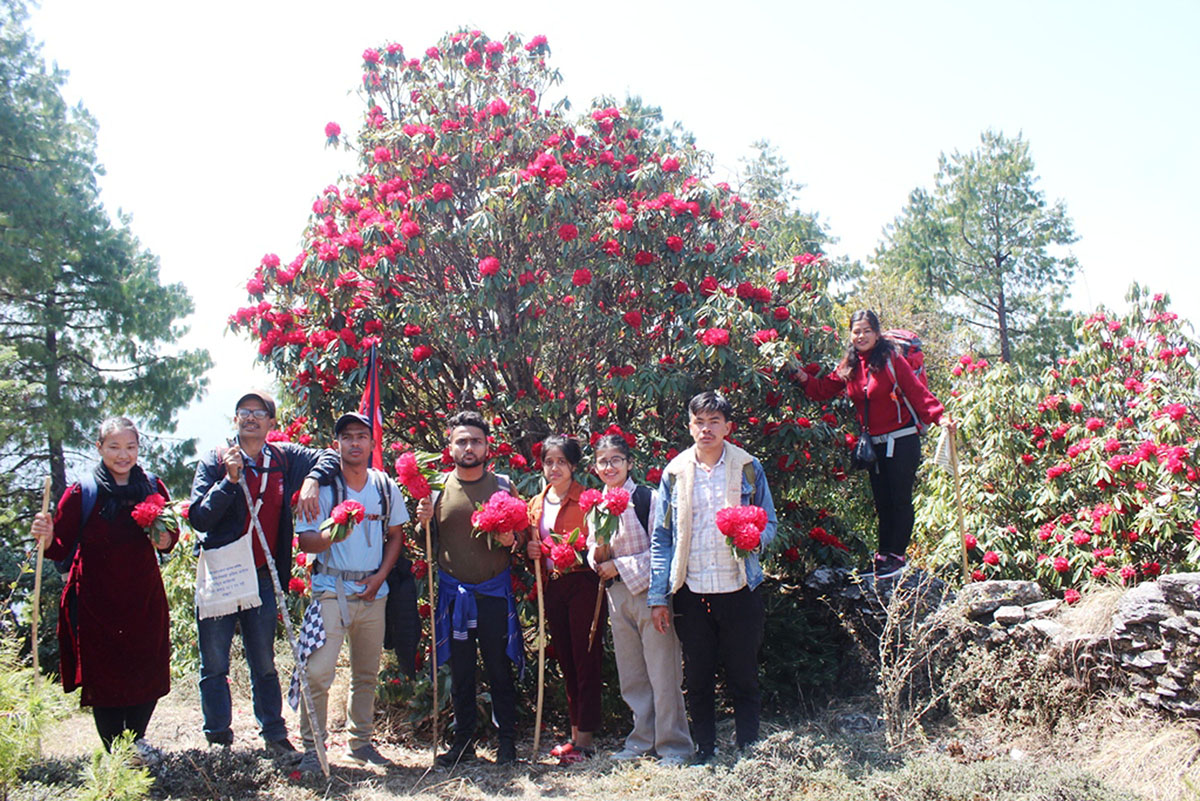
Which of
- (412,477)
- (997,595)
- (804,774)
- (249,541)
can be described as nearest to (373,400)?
(412,477)

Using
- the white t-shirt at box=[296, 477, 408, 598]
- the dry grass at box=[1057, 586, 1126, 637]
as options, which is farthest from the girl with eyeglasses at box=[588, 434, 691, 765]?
the dry grass at box=[1057, 586, 1126, 637]

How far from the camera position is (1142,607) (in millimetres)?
3832

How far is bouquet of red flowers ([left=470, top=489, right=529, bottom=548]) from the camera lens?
377 centimetres

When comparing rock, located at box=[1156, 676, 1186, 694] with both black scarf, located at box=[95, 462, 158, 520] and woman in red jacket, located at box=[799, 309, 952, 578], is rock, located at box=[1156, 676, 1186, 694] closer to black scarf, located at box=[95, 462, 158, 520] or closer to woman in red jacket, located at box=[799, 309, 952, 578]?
woman in red jacket, located at box=[799, 309, 952, 578]

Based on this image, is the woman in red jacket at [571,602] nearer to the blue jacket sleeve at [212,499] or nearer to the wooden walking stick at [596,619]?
the wooden walking stick at [596,619]

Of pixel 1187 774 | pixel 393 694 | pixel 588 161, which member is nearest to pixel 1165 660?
pixel 1187 774

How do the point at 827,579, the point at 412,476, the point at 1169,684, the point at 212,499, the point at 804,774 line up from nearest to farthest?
the point at 804,774
the point at 1169,684
the point at 212,499
the point at 412,476
the point at 827,579

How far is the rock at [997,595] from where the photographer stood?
439 cm

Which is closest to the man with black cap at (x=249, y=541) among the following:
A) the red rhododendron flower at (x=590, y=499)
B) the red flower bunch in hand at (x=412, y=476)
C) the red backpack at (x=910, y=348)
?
the red flower bunch in hand at (x=412, y=476)

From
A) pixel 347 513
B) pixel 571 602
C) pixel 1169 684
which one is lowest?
pixel 1169 684

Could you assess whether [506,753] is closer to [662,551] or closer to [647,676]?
[647,676]

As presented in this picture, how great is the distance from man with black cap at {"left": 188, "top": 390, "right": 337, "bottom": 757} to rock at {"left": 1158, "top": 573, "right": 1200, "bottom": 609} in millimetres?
3783

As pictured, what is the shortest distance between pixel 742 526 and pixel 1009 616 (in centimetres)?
175

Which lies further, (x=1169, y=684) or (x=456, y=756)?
(x=456, y=756)
